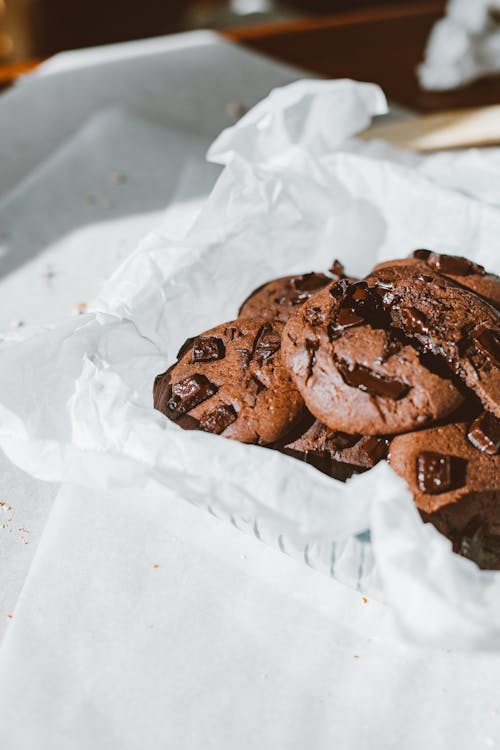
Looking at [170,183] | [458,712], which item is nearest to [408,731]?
[458,712]

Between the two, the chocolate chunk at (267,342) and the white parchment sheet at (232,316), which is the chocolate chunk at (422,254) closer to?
the white parchment sheet at (232,316)

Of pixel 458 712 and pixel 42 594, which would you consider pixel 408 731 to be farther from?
pixel 42 594

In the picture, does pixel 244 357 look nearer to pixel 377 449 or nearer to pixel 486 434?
pixel 377 449

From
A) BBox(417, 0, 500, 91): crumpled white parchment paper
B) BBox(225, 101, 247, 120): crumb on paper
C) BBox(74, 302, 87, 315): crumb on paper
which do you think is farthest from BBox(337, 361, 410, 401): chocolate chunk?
BBox(417, 0, 500, 91): crumpled white parchment paper

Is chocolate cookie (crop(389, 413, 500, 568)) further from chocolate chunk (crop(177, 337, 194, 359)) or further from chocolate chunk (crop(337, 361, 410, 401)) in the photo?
chocolate chunk (crop(177, 337, 194, 359))

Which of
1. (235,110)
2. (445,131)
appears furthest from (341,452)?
(235,110)

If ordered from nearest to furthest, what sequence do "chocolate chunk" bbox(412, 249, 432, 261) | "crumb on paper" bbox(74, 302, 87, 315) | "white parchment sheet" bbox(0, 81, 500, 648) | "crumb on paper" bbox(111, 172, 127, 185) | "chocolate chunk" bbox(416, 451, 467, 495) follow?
"white parchment sheet" bbox(0, 81, 500, 648), "chocolate chunk" bbox(416, 451, 467, 495), "chocolate chunk" bbox(412, 249, 432, 261), "crumb on paper" bbox(74, 302, 87, 315), "crumb on paper" bbox(111, 172, 127, 185)
